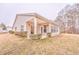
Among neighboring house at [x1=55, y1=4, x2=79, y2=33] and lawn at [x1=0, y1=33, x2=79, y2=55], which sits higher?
neighboring house at [x1=55, y1=4, x2=79, y2=33]

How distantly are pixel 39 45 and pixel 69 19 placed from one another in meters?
0.40

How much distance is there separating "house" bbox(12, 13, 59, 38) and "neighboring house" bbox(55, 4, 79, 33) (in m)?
0.07

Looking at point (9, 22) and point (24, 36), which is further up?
point (9, 22)

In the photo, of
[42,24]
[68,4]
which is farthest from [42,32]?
[68,4]

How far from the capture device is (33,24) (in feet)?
6.23

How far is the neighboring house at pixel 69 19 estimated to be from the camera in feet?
6.19

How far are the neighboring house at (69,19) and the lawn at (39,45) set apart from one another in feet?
0.23

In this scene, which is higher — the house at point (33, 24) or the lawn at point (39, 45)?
the house at point (33, 24)

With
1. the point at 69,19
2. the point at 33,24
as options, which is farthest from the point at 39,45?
the point at 69,19

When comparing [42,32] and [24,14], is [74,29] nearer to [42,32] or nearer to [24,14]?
[42,32]

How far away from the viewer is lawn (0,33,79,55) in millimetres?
1865

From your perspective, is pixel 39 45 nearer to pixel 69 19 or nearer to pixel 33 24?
pixel 33 24

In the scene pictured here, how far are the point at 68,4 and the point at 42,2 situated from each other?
0.85 ft

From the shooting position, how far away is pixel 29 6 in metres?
1.87
